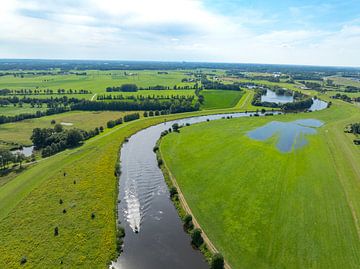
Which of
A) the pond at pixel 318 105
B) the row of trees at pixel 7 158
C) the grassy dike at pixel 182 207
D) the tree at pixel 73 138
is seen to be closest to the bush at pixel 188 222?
the grassy dike at pixel 182 207

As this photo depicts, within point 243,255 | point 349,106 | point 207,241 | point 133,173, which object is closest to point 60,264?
point 207,241

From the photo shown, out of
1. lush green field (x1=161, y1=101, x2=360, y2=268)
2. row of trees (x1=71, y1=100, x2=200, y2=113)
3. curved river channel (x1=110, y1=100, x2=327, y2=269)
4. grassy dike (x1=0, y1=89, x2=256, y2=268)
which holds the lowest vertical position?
curved river channel (x1=110, y1=100, x2=327, y2=269)

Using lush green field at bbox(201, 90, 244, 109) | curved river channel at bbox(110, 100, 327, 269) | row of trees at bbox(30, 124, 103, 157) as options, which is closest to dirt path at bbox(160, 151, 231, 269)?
curved river channel at bbox(110, 100, 327, 269)

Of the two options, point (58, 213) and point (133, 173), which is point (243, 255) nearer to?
point (58, 213)

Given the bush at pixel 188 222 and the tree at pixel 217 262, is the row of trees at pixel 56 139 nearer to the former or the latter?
the bush at pixel 188 222

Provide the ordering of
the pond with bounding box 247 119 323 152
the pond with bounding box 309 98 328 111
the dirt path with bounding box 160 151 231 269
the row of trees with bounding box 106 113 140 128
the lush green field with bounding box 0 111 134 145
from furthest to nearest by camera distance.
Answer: the pond with bounding box 309 98 328 111 < the row of trees with bounding box 106 113 140 128 < the lush green field with bounding box 0 111 134 145 < the pond with bounding box 247 119 323 152 < the dirt path with bounding box 160 151 231 269

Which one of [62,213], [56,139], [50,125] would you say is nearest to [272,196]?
[62,213]

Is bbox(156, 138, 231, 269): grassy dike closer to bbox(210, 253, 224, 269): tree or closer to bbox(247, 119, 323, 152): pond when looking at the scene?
bbox(210, 253, 224, 269): tree

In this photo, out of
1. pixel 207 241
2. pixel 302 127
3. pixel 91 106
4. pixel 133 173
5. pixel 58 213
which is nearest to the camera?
pixel 207 241
